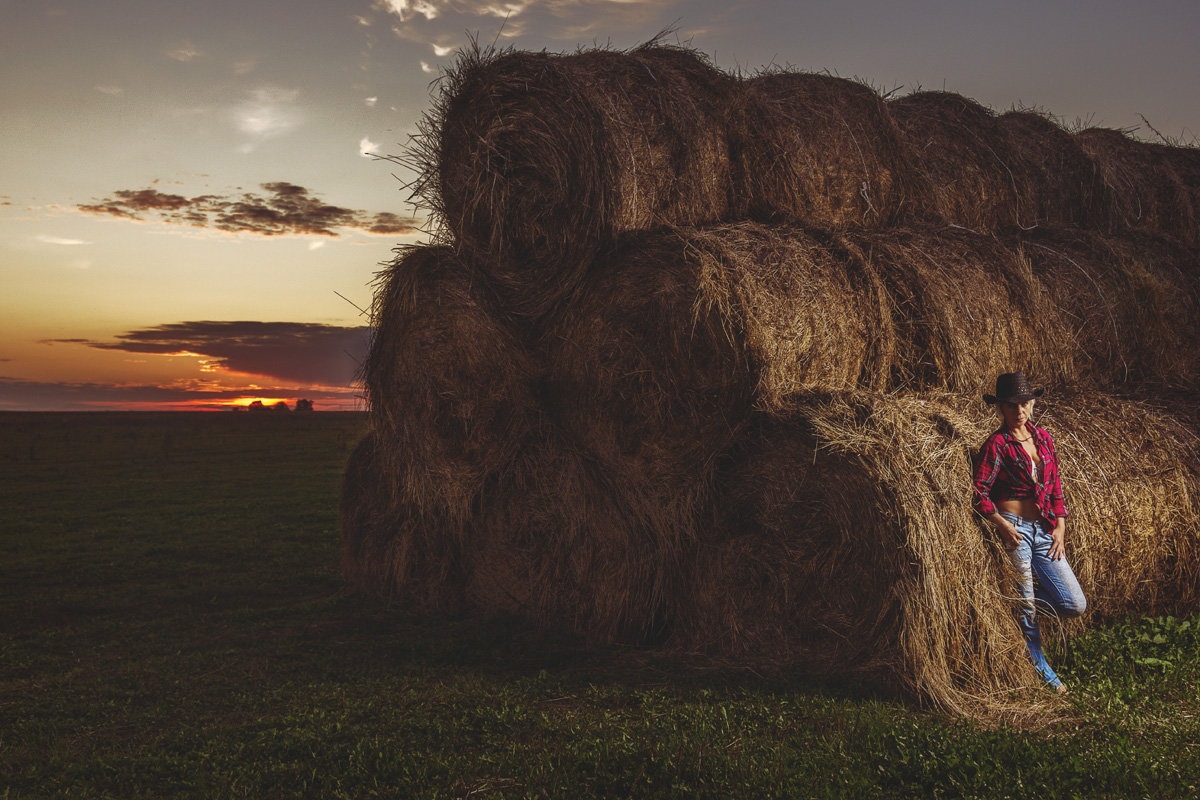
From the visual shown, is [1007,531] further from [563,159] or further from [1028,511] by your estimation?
[563,159]

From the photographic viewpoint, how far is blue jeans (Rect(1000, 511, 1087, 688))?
590cm

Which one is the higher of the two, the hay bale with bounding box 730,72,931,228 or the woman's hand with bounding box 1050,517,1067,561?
the hay bale with bounding box 730,72,931,228

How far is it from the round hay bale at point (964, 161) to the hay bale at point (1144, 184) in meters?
1.36

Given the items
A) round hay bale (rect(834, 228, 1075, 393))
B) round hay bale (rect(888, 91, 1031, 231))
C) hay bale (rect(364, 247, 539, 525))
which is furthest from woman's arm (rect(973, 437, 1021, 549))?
round hay bale (rect(888, 91, 1031, 231))

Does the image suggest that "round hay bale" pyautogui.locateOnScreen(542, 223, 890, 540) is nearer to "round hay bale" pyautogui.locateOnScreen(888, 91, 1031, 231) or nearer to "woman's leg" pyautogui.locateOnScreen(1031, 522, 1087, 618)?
"woman's leg" pyautogui.locateOnScreen(1031, 522, 1087, 618)

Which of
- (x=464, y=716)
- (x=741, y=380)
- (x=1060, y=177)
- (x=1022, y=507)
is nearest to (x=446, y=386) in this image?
(x=741, y=380)

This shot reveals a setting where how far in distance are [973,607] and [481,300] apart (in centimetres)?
446

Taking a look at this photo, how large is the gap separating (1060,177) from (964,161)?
4.50ft

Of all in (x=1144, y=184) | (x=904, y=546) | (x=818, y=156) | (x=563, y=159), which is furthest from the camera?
(x=1144, y=184)

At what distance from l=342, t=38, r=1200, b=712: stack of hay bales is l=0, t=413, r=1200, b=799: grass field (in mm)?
522

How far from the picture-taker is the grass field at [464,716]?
4.44 m

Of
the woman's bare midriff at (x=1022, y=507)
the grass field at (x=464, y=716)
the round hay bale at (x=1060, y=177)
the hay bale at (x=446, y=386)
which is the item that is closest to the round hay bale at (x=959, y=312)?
the woman's bare midriff at (x=1022, y=507)

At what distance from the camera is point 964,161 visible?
9602mm

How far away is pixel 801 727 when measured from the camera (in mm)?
5020
